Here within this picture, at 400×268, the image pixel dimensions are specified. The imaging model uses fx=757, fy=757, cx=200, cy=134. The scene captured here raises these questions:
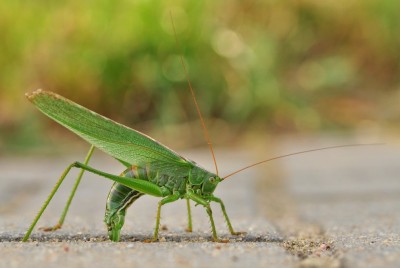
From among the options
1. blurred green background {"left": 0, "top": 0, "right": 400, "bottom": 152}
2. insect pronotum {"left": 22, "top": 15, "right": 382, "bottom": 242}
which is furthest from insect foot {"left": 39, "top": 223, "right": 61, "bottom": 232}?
blurred green background {"left": 0, "top": 0, "right": 400, "bottom": 152}

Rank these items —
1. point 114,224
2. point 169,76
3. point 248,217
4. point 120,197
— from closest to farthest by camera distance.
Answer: point 114,224 < point 120,197 < point 248,217 < point 169,76

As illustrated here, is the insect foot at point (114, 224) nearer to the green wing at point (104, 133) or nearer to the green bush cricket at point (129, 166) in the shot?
the green bush cricket at point (129, 166)

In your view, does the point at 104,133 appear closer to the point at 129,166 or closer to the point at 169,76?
the point at 129,166

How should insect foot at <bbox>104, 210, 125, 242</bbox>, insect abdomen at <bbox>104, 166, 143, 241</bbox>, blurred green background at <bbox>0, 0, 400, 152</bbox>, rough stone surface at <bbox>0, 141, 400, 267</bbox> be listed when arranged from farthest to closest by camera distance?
blurred green background at <bbox>0, 0, 400, 152</bbox> < insect abdomen at <bbox>104, 166, 143, 241</bbox> < insect foot at <bbox>104, 210, 125, 242</bbox> < rough stone surface at <bbox>0, 141, 400, 267</bbox>

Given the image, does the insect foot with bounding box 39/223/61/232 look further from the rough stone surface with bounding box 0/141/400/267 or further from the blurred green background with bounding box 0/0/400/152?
the blurred green background with bounding box 0/0/400/152

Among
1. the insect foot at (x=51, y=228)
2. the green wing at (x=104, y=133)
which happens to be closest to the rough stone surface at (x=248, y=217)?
the insect foot at (x=51, y=228)

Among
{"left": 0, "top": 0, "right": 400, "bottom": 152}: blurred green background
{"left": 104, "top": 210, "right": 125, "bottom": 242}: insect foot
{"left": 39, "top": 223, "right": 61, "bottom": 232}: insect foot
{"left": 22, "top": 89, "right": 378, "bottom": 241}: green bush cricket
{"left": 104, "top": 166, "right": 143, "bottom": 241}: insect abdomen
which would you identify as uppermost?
{"left": 0, "top": 0, "right": 400, "bottom": 152}: blurred green background

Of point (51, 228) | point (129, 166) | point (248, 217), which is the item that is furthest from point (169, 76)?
point (51, 228)

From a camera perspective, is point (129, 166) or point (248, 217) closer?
point (129, 166)
